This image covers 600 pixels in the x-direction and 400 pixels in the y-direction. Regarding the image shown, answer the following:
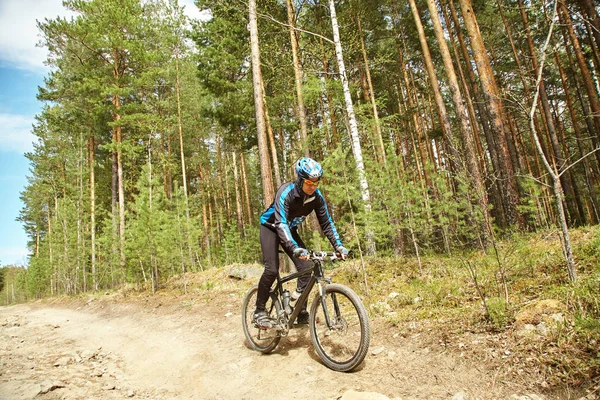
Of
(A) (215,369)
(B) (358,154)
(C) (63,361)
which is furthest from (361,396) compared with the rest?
(B) (358,154)

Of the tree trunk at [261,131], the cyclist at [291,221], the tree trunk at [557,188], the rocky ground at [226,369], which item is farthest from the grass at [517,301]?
the tree trunk at [261,131]

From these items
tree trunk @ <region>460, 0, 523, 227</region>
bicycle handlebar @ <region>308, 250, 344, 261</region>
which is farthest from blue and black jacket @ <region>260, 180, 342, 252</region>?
tree trunk @ <region>460, 0, 523, 227</region>

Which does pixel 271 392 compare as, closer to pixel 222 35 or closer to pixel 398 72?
pixel 222 35

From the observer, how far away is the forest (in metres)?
9.09

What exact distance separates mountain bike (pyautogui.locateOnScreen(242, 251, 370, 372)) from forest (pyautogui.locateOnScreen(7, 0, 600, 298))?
2.80 metres

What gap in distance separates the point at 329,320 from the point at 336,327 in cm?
12

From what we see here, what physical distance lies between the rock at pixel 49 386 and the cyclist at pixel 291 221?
8.07 feet

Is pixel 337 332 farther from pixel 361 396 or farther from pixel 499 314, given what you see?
→ pixel 499 314

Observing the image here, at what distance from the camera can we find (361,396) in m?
2.96

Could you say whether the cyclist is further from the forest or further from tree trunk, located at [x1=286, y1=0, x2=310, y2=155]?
tree trunk, located at [x1=286, y1=0, x2=310, y2=155]

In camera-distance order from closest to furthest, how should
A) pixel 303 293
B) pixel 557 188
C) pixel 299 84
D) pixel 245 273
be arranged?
pixel 557 188, pixel 303 293, pixel 245 273, pixel 299 84

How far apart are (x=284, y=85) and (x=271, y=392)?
14.2 meters

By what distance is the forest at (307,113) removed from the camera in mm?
9086

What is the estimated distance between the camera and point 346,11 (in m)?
15.3
